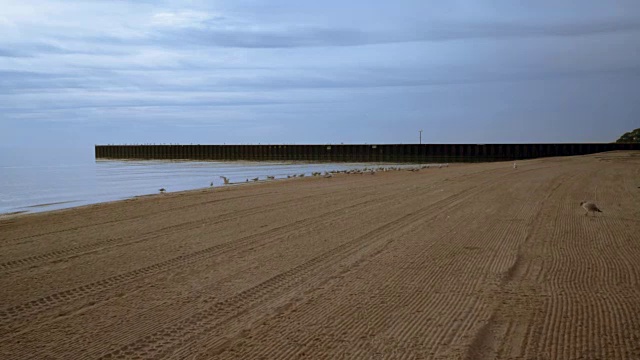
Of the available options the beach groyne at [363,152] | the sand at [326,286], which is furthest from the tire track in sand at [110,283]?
the beach groyne at [363,152]

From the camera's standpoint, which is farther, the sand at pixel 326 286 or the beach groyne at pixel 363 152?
the beach groyne at pixel 363 152

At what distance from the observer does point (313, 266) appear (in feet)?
26.0

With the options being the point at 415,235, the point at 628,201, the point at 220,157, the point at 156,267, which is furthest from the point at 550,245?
the point at 220,157

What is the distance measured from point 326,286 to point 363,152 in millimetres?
76359

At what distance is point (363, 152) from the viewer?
82750mm

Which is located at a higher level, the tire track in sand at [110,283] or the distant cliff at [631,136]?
the distant cliff at [631,136]

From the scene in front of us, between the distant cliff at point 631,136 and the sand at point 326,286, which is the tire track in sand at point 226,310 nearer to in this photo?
the sand at point 326,286

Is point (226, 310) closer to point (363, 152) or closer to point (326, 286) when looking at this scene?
point (326, 286)

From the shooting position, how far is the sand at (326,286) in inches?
195

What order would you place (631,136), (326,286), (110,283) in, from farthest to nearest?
(631,136) < (110,283) < (326,286)

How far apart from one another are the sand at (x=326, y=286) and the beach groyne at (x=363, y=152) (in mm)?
61214

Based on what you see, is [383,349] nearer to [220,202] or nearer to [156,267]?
[156,267]

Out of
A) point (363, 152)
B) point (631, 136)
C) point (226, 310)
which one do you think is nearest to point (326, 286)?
point (226, 310)

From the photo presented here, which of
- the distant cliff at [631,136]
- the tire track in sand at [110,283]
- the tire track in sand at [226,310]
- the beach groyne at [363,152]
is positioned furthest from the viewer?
the distant cliff at [631,136]
